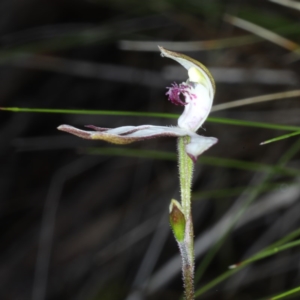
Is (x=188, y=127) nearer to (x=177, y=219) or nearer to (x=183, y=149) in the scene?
(x=183, y=149)

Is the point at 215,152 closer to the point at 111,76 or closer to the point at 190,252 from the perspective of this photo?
the point at 111,76

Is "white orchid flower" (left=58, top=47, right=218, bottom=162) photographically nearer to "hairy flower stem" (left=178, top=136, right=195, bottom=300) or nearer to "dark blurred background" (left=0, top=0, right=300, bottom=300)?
"hairy flower stem" (left=178, top=136, right=195, bottom=300)

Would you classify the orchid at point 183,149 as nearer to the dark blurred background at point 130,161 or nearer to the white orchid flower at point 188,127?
the white orchid flower at point 188,127

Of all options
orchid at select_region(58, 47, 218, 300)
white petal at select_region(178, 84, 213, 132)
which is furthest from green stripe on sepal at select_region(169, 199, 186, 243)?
white petal at select_region(178, 84, 213, 132)

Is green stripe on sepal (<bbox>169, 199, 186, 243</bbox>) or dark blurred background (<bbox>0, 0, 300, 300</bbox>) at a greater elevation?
dark blurred background (<bbox>0, 0, 300, 300</bbox>)

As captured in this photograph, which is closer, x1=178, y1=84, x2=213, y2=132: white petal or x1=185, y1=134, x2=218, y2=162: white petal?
x1=185, y1=134, x2=218, y2=162: white petal

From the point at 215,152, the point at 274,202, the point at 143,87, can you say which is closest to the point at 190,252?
the point at 274,202

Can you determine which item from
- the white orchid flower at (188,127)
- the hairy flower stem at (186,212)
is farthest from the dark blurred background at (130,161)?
the hairy flower stem at (186,212)

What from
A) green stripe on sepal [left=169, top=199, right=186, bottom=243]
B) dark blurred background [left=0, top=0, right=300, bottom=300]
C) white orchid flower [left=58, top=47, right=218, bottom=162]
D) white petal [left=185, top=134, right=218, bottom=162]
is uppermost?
dark blurred background [left=0, top=0, right=300, bottom=300]
